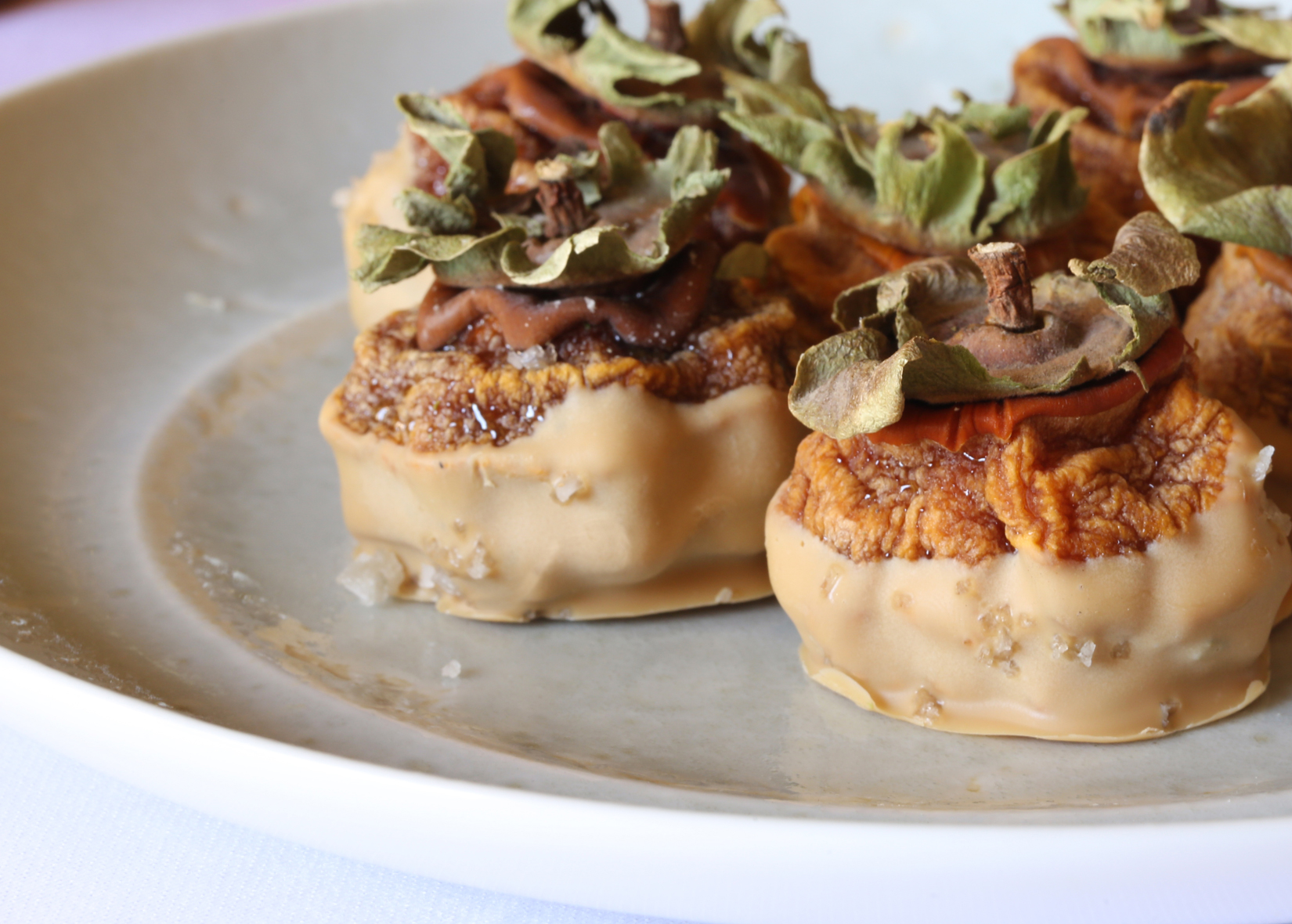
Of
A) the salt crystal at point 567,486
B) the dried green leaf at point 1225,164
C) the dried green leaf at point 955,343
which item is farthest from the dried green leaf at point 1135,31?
the salt crystal at point 567,486

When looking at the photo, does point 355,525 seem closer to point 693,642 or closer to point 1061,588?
point 693,642

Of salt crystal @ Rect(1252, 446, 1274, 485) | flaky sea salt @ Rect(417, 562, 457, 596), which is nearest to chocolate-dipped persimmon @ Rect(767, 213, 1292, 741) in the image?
salt crystal @ Rect(1252, 446, 1274, 485)

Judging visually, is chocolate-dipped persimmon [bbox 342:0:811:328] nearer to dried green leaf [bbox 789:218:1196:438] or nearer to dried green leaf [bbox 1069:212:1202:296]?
dried green leaf [bbox 789:218:1196:438]

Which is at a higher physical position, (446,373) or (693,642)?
(446,373)

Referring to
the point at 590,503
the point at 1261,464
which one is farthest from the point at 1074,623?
the point at 590,503

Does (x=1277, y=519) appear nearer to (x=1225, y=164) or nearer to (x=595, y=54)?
(x=1225, y=164)

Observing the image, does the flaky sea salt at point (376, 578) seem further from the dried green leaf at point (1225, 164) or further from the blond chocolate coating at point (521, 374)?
the dried green leaf at point (1225, 164)

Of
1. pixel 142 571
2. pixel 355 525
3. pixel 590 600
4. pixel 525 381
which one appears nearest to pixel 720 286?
pixel 525 381

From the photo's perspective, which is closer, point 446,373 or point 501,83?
point 446,373
